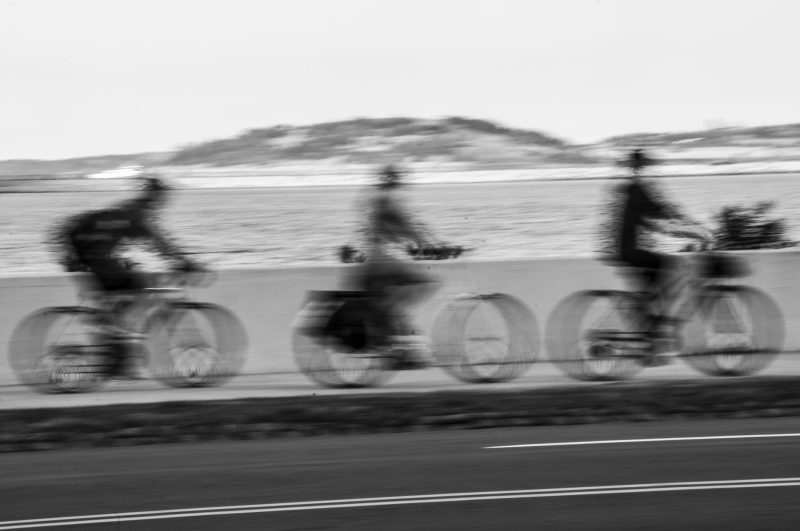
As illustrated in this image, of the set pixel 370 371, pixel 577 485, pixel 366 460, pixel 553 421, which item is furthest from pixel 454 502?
pixel 370 371

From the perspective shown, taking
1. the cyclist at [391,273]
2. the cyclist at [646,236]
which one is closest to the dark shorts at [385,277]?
the cyclist at [391,273]

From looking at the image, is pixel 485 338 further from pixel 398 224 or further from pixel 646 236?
pixel 646 236

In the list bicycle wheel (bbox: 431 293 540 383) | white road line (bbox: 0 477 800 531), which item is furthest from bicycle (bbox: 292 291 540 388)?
white road line (bbox: 0 477 800 531)

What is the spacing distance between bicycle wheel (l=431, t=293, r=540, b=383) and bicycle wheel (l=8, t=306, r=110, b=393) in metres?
2.87

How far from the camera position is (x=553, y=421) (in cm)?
955

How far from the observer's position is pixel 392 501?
6922 mm

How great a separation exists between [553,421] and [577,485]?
236 cm

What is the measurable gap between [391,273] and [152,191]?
6.75ft

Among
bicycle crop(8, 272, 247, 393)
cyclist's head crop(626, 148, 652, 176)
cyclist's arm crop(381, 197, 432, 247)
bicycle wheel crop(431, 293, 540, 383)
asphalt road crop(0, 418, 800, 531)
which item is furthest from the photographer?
bicycle wheel crop(431, 293, 540, 383)

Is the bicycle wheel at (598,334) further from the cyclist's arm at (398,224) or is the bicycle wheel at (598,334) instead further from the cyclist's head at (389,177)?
the cyclist's head at (389,177)

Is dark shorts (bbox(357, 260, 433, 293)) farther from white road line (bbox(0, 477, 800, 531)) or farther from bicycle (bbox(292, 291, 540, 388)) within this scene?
white road line (bbox(0, 477, 800, 531))

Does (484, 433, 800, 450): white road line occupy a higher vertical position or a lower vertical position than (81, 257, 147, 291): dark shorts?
lower

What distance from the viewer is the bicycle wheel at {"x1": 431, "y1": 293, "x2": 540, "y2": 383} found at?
38.3ft

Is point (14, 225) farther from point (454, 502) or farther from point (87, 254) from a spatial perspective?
point (454, 502)
